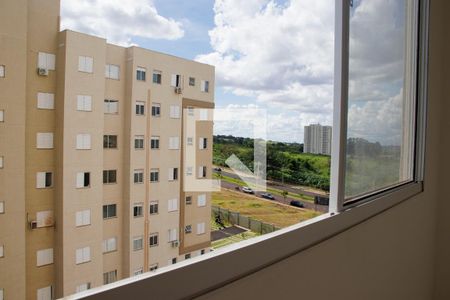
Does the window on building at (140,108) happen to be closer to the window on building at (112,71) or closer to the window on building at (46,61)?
the window on building at (112,71)

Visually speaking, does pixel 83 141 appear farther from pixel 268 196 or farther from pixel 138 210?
pixel 268 196

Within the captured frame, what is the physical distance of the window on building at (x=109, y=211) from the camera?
69 cm

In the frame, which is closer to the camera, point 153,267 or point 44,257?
point 44,257

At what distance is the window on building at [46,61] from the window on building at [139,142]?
0.21 meters

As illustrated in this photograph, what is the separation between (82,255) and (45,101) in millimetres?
290

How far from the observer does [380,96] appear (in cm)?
188

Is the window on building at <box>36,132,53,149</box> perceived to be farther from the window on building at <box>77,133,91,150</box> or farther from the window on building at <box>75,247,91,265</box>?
the window on building at <box>75,247,91,265</box>

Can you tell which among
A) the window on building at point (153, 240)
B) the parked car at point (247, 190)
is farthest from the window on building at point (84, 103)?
the parked car at point (247, 190)

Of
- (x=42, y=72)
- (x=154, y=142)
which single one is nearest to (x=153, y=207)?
(x=154, y=142)

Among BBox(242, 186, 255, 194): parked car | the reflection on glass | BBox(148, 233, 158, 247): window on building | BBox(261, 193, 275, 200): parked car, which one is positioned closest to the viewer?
BBox(148, 233, 158, 247): window on building

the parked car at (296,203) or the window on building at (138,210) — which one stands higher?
the window on building at (138,210)

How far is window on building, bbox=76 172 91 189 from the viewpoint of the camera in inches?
25.4

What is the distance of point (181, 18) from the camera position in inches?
32.6

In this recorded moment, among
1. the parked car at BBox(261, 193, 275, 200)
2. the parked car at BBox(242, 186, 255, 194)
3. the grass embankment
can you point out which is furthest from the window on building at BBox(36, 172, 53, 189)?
the parked car at BBox(261, 193, 275, 200)
